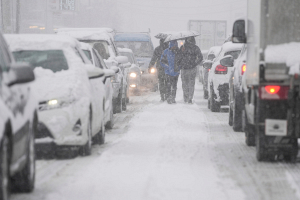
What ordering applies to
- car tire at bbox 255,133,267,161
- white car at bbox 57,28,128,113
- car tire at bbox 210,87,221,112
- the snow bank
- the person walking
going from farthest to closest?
1. the person walking
2. car tire at bbox 210,87,221,112
3. white car at bbox 57,28,128,113
4. car tire at bbox 255,133,267,161
5. the snow bank

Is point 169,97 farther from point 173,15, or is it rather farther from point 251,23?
point 173,15

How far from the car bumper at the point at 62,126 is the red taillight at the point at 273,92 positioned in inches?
84.7

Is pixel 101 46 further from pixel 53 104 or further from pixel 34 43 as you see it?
pixel 53 104

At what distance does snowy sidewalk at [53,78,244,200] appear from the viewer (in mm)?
6227

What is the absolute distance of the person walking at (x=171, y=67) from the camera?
64.2 feet

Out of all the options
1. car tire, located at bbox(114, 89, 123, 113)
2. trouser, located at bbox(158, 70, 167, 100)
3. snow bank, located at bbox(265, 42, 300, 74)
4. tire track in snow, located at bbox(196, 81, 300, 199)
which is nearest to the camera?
tire track in snow, located at bbox(196, 81, 300, 199)

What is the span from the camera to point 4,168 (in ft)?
16.2

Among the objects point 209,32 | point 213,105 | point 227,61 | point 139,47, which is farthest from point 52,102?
point 209,32

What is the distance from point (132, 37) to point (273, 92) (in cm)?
2186

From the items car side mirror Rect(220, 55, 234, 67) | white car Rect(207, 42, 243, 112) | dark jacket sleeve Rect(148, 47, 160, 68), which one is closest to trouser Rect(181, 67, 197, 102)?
dark jacket sleeve Rect(148, 47, 160, 68)

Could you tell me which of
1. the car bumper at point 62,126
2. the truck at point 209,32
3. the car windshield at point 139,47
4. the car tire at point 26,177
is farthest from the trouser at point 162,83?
the truck at point 209,32

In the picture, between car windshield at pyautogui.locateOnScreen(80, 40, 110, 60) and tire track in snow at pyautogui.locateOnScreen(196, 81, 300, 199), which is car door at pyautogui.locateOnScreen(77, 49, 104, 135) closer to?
tire track in snow at pyautogui.locateOnScreen(196, 81, 300, 199)

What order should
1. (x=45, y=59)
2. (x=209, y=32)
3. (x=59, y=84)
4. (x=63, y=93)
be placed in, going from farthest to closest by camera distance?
(x=209, y=32) → (x=45, y=59) → (x=59, y=84) → (x=63, y=93)

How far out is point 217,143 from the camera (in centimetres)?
1020
